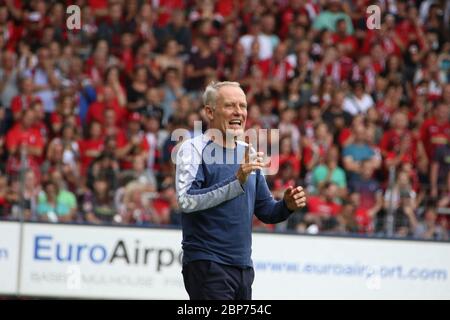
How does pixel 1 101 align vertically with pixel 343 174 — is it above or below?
above

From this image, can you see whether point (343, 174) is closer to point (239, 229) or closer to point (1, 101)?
point (1, 101)

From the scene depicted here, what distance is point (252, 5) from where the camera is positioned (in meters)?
18.6

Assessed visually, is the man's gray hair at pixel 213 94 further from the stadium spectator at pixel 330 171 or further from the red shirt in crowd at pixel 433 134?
the red shirt in crowd at pixel 433 134

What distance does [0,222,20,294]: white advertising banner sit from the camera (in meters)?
13.9

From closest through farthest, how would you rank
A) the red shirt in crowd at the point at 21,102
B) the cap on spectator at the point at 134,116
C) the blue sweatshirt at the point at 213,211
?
1. the blue sweatshirt at the point at 213,211
2. the red shirt in crowd at the point at 21,102
3. the cap on spectator at the point at 134,116

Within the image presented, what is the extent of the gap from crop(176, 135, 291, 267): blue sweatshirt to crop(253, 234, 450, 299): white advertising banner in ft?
21.4

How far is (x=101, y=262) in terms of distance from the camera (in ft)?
46.0

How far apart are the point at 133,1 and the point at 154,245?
207 inches

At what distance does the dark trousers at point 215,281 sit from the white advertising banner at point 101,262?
21.2ft

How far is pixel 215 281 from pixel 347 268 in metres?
7.09

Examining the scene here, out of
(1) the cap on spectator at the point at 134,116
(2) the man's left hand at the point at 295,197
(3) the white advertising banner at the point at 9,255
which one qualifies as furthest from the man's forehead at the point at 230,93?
(1) the cap on spectator at the point at 134,116

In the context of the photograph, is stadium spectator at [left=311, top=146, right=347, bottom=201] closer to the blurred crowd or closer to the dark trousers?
the blurred crowd

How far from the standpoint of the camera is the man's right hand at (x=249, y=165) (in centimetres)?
709

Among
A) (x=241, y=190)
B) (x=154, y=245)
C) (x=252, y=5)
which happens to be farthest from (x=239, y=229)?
(x=252, y=5)
